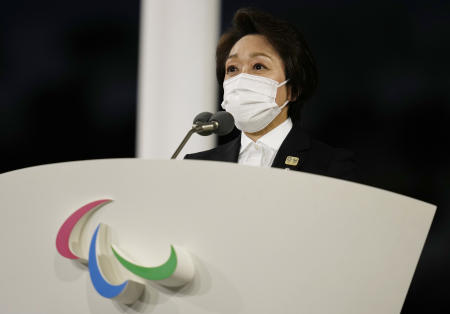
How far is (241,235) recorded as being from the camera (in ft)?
3.45

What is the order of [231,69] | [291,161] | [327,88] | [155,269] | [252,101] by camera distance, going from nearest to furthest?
[155,269]
[291,161]
[252,101]
[231,69]
[327,88]

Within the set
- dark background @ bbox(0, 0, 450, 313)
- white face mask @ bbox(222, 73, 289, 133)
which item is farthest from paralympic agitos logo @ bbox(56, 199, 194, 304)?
dark background @ bbox(0, 0, 450, 313)

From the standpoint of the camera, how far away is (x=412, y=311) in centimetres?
270

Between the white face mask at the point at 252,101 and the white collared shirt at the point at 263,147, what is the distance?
48 mm

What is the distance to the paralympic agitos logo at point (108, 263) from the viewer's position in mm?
1038

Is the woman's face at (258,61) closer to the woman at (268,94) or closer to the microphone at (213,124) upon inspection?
the woman at (268,94)

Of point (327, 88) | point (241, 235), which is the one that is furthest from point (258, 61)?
point (241, 235)

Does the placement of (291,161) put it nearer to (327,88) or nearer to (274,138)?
(274,138)

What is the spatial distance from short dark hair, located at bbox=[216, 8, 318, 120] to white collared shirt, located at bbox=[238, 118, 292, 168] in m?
0.16

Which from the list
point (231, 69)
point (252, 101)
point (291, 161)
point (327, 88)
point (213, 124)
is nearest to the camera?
point (213, 124)

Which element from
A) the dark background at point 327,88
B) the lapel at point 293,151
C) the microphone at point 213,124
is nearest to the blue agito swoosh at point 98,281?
the microphone at point 213,124

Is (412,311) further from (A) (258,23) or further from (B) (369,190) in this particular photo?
(B) (369,190)

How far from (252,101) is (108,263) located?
1.11 metres

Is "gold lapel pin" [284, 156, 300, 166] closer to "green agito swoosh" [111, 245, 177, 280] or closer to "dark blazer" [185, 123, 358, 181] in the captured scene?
"dark blazer" [185, 123, 358, 181]
